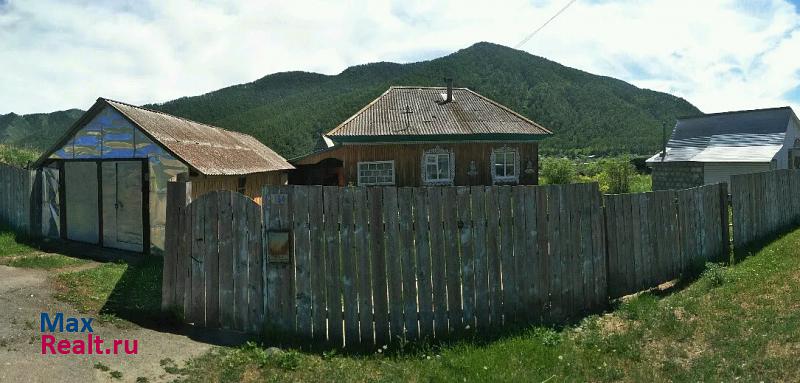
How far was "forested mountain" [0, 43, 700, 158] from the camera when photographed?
56.1 m

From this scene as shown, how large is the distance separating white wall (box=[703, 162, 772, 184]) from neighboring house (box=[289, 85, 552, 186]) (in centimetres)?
1018

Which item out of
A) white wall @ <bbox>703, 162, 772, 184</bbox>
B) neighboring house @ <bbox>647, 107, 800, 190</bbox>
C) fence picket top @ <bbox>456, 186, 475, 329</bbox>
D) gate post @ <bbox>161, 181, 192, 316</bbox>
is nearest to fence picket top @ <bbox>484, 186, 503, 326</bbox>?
fence picket top @ <bbox>456, 186, 475, 329</bbox>

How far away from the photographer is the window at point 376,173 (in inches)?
797

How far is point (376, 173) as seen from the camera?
800 inches

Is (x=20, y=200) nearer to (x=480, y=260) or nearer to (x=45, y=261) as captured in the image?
(x=45, y=261)

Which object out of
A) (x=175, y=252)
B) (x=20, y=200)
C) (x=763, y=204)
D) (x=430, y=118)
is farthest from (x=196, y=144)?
(x=763, y=204)

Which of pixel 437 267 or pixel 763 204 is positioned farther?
pixel 763 204

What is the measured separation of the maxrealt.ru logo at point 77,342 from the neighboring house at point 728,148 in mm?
26214

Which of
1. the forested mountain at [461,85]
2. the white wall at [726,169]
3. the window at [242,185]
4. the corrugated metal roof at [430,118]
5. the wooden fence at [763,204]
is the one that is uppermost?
the forested mountain at [461,85]

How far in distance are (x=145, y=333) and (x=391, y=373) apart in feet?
10.3

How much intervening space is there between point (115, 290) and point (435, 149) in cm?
1445

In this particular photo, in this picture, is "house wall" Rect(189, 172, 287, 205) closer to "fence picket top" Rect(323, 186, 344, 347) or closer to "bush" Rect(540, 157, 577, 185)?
"fence picket top" Rect(323, 186, 344, 347)

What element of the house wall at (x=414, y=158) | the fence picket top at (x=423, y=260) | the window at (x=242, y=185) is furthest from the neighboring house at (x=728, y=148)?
the fence picket top at (x=423, y=260)

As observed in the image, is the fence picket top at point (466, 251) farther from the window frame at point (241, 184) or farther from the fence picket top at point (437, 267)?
the window frame at point (241, 184)
